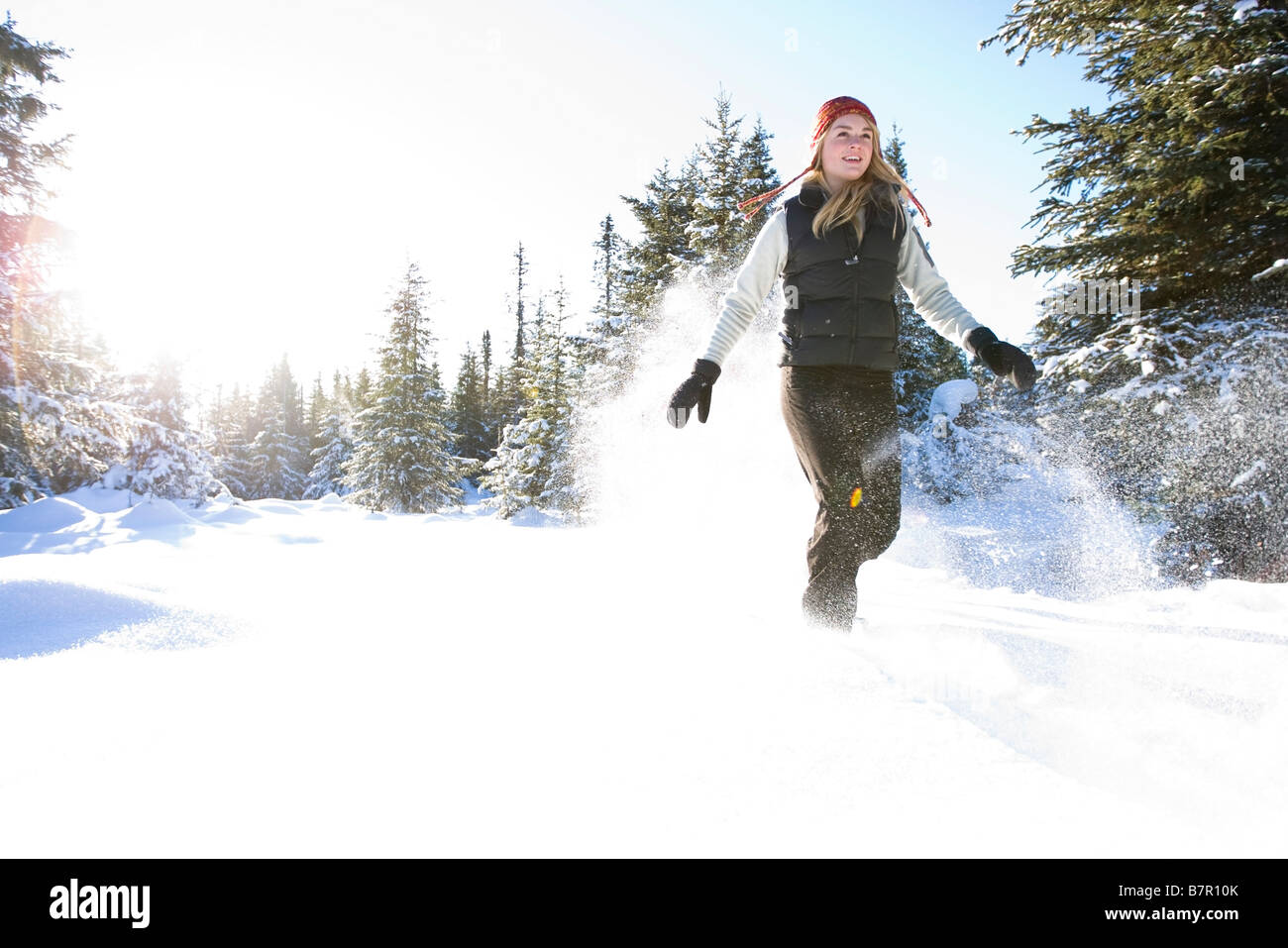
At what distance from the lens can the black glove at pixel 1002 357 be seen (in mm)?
2602

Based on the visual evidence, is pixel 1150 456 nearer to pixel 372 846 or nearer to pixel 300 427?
pixel 372 846

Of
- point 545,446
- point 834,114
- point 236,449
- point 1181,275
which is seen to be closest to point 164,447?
point 545,446

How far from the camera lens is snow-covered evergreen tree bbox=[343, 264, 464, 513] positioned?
2372cm

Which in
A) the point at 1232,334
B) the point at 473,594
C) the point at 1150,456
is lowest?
the point at 473,594

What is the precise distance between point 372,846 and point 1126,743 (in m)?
1.84

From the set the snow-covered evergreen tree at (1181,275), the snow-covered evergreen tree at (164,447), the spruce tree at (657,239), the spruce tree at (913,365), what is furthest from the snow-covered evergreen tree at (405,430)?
the snow-covered evergreen tree at (1181,275)

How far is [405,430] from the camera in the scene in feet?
78.4

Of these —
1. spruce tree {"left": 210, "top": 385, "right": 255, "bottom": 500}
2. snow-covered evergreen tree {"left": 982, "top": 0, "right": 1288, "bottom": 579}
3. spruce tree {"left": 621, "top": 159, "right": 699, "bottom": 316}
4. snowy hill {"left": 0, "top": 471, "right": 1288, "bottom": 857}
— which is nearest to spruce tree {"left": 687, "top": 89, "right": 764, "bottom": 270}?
spruce tree {"left": 621, "top": 159, "right": 699, "bottom": 316}

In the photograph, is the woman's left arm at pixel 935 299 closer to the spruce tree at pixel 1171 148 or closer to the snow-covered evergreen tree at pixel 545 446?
the spruce tree at pixel 1171 148

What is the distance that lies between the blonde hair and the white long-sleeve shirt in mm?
153

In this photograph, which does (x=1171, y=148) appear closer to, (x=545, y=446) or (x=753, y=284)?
(x=753, y=284)

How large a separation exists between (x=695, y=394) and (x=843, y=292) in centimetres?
77
